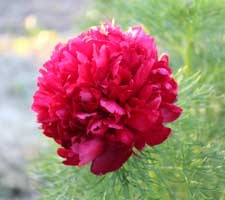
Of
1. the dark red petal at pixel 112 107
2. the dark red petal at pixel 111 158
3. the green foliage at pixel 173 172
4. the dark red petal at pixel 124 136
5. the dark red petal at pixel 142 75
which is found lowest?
the green foliage at pixel 173 172

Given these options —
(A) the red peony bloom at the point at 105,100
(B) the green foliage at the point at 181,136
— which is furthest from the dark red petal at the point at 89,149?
(B) the green foliage at the point at 181,136

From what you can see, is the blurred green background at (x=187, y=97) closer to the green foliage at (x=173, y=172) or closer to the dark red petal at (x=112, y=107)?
the green foliage at (x=173, y=172)

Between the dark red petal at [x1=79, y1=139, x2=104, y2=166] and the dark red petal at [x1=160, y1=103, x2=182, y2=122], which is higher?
the dark red petal at [x1=160, y1=103, x2=182, y2=122]

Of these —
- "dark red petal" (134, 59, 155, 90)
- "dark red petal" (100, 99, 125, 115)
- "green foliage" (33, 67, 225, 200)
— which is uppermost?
"dark red petal" (134, 59, 155, 90)

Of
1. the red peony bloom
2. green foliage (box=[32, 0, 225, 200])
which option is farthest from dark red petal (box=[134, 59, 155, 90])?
green foliage (box=[32, 0, 225, 200])

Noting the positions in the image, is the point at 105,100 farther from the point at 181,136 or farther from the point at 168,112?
the point at 181,136

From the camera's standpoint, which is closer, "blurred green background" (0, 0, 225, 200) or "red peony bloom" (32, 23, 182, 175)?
"red peony bloom" (32, 23, 182, 175)

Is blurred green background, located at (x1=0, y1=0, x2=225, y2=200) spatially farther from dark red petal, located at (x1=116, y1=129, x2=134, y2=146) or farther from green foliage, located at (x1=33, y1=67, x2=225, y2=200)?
dark red petal, located at (x1=116, y1=129, x2=134, y2=146)
